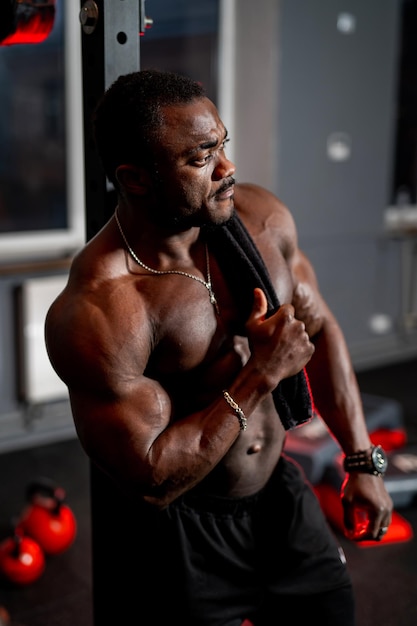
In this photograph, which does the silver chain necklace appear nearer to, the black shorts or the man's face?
the man's face

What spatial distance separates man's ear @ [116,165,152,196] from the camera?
1268 mm

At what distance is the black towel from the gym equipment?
144 cm

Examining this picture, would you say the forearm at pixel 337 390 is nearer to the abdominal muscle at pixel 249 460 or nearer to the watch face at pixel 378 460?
the watch face at pixel 378 460

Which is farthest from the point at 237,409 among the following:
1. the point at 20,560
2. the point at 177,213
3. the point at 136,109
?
the point at 20,560

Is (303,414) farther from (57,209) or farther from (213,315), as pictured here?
(57,209)

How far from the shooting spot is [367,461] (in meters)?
1.57

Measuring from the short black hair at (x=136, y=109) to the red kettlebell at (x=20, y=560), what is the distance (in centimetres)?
183

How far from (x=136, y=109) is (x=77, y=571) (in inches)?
81.2

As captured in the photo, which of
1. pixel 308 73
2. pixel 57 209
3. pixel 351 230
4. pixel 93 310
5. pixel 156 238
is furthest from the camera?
pixel 351 230

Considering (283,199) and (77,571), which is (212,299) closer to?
(77,571)

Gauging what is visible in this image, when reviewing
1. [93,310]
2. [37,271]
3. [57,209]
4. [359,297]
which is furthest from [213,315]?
[359,297]

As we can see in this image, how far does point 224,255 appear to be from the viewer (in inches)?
56.6

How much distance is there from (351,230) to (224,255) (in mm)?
3803

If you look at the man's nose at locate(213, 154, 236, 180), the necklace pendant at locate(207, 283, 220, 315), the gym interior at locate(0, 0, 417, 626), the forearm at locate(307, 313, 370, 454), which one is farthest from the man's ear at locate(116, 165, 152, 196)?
the gym interior at locate(0, 0, 417, 626)
